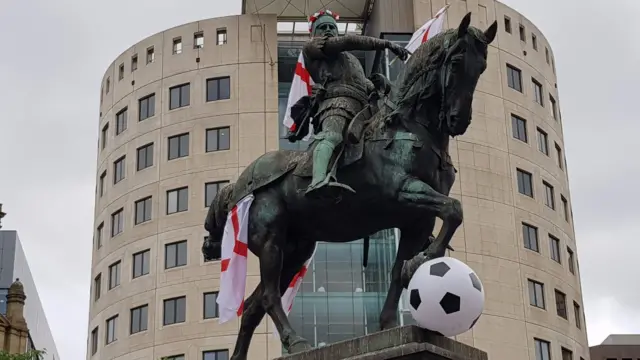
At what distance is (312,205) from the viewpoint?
1414cm

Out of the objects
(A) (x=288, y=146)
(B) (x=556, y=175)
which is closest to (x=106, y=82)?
(A) (x=288, y=146)

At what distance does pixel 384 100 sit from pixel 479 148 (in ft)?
168

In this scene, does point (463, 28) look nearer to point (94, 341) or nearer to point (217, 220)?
point (217, 220)

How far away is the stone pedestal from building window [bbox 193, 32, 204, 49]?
56.8m

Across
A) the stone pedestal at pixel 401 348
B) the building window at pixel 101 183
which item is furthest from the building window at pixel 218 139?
the stone pedestal at pixel 401 348

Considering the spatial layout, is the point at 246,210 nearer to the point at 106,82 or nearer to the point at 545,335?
the point at 545,335

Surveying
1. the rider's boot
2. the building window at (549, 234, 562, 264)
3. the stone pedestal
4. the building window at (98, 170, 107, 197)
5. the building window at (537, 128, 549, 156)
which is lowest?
the stone pedestal

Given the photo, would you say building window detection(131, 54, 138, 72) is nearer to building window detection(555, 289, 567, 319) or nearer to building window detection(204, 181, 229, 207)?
building window detection(204, 181, 229, 207)

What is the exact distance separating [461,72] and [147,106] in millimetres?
57256

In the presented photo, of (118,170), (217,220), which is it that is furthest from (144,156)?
(217,220)

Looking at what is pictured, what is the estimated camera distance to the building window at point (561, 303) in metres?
65.6

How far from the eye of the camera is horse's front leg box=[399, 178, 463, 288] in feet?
42.6

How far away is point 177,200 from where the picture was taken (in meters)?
65.2

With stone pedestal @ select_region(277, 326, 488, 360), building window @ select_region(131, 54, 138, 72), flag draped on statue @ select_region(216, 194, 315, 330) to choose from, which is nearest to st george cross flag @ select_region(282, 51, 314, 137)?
flag draped on statue @ select_region(216, 194, 315, 330)
